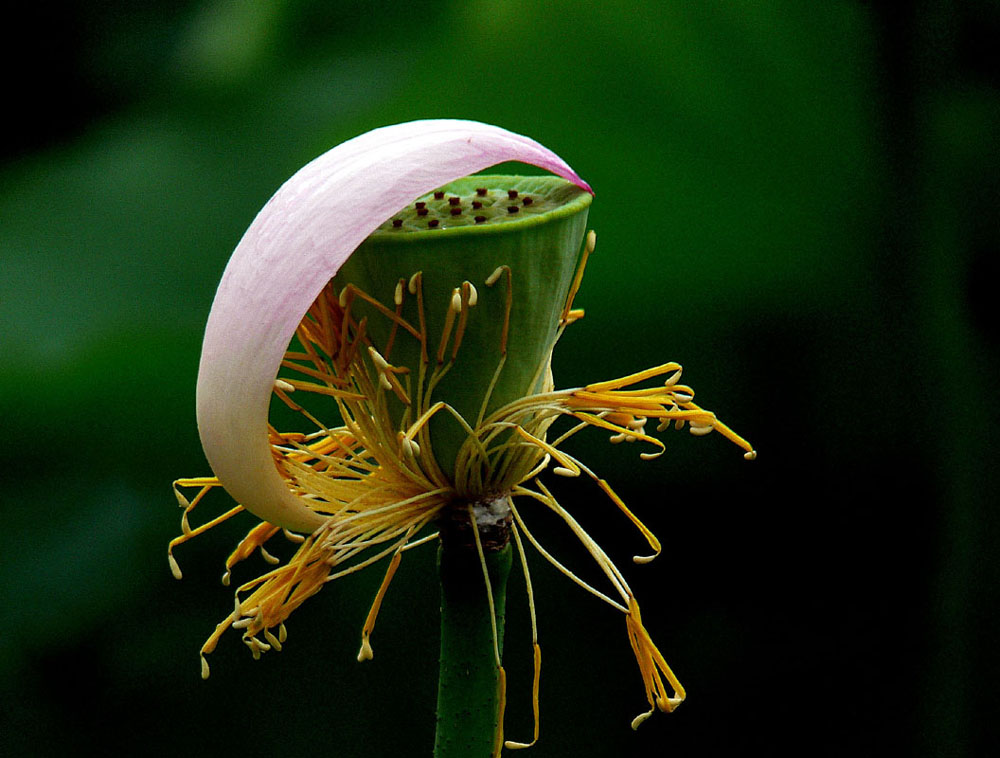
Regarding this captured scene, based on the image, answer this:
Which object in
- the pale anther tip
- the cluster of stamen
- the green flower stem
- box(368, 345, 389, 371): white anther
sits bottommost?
the green flower stem

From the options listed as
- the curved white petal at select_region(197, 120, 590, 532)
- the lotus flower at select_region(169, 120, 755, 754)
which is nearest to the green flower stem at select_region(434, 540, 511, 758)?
the lotus flower at select_region(169, 120, 755, 754)

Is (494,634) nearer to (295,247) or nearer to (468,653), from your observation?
(468,653)

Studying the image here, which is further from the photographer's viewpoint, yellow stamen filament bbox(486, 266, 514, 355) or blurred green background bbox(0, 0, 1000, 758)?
blurred green background bbox(0, 0, 1000, 758)

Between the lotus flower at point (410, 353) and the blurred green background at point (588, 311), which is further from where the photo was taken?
the blurred green background at point (588, 311)

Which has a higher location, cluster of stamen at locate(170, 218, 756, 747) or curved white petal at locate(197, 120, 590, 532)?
curved white petal at locate(197, 120, 590, 532)

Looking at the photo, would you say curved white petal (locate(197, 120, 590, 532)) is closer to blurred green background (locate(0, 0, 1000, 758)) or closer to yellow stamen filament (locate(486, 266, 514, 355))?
yellow stamen filament (locate(486, 266, 514, 355))

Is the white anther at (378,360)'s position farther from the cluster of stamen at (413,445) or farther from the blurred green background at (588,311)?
the blurred green background at (588,311)

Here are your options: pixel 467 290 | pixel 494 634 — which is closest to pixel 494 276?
pixel 467 290

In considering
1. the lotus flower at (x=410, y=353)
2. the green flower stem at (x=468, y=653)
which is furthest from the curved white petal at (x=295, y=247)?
the green flower stem at (x=468, y=653)

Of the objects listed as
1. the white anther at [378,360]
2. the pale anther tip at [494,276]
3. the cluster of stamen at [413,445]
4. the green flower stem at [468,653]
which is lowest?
the green flower stem at [468,653]

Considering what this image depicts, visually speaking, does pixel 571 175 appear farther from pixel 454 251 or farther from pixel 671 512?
pixel 671 512
